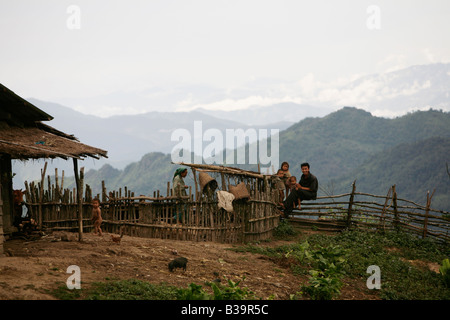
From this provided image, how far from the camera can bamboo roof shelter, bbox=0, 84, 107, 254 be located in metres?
9.15

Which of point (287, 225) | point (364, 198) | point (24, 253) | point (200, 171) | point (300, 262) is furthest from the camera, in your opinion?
point (364, 198)

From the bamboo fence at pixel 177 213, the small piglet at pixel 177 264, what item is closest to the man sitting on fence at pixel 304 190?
the bamboo fence at pixel 177 213

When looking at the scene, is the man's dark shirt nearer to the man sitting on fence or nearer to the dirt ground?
the man sitting on fence

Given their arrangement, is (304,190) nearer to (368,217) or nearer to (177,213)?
(368,217)

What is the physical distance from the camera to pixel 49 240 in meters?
9.96

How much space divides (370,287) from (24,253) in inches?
260

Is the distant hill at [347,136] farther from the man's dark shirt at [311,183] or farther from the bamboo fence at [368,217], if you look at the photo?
the man's dark shirt at [311,183]

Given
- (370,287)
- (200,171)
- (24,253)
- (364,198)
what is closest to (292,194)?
(200,171)

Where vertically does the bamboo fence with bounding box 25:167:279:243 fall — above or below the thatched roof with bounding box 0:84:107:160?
below

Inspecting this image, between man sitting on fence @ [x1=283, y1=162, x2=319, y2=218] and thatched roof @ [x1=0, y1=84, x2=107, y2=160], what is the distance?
6168 millimetres

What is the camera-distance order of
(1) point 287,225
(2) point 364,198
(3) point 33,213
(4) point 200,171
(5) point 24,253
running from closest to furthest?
(5) point 24,253, (3) point 33,213, (4) point 200,171, (1) point 287,225, (2) point 364,198

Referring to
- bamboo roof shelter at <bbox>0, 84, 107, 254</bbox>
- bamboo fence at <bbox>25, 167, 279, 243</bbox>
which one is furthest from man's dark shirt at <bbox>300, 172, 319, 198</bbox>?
bamboo roof shelter at <bbox>0, 84, 107, 254</bbox>
